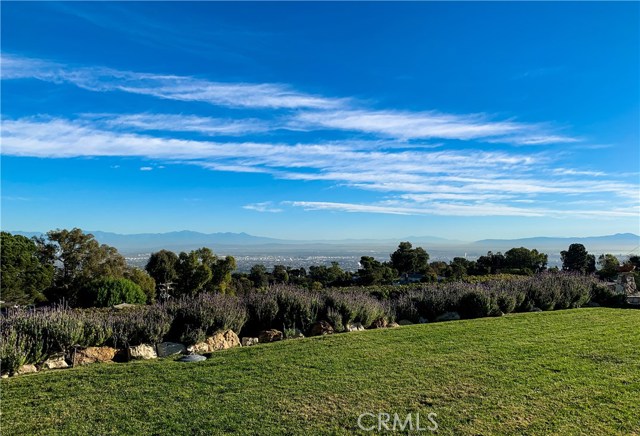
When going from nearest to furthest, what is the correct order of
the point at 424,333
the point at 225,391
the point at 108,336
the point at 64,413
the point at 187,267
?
the point at 64,413, the point at 225,391, the point at 108,336, the point at 424,333, the point at 187,267

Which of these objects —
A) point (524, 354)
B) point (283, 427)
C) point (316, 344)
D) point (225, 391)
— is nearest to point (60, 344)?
point (225, 391)

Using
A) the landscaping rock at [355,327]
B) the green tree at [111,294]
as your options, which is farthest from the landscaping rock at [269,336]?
the green tree at [111,294]

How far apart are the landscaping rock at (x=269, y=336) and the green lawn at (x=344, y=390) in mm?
672

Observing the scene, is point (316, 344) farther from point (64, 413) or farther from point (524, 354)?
point (64, 413)

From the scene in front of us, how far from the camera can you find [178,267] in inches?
1245

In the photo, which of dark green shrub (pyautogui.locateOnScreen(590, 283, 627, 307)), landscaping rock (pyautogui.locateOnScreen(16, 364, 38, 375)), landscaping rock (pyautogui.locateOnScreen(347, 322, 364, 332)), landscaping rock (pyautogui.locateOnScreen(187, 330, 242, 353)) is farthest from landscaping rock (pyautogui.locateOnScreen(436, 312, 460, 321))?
landscaping rock (pyautogui.locateOnScreen(16, 364, 38, 375))

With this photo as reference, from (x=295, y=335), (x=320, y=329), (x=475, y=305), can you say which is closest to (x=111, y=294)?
(x=295, y=335)

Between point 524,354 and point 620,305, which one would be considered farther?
Answer: point 620,305

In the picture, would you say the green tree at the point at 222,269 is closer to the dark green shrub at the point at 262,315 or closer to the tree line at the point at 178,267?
the tree line at the point at 178,267

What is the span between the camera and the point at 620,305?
12.8 m

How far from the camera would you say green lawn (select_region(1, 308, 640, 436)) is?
371 cm

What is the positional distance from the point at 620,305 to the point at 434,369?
35.2 feet

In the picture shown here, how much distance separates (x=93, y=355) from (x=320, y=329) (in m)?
3.79

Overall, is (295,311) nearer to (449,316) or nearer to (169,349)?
(169,349)
